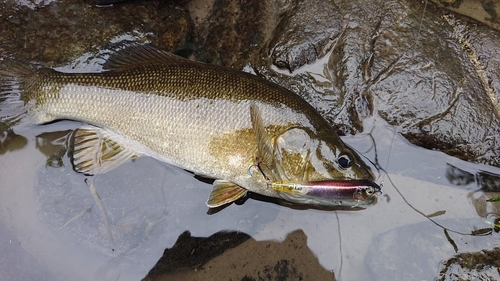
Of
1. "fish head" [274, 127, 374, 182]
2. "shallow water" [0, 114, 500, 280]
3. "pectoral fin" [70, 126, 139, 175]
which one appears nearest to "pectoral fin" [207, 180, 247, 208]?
"shallow water" [0, 114, 500, 280]

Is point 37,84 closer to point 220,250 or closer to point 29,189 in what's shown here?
point 29,189

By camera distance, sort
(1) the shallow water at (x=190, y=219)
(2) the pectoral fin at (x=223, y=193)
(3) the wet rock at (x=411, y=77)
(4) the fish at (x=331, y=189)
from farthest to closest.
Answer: (3) the wet rock at (x=411, y=77) → (1) the shallow water at (x=190, y=219) → (2) the pectoral fin at (x=223, y=193) → (4) the fish at (x=331, y=189)

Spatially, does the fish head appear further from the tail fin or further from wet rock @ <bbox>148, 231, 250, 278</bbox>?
the tail fin

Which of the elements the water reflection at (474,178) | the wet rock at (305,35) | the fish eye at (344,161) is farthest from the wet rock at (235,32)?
the water reflection at (474,178)

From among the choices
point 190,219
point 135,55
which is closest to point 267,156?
point 190,219

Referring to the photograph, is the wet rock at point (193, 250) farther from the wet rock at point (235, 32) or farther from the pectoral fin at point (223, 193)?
the wet rock at point (235, 32)

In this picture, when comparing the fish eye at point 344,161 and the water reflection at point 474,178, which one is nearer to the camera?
the fish eye at point 344,161
